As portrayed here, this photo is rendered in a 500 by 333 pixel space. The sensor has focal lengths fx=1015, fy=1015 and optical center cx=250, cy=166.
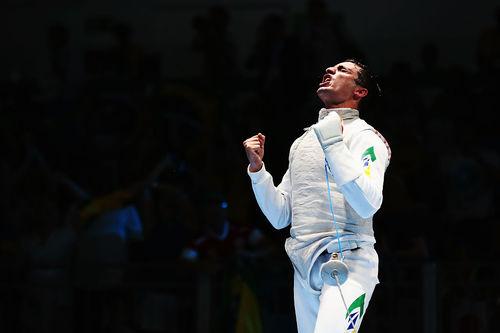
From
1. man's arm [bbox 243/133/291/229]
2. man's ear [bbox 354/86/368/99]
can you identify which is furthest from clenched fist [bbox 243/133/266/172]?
man's ear [bbox 354/86/368/99]

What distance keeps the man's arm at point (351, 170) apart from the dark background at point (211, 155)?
260 centimetres

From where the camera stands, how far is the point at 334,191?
13.5ft

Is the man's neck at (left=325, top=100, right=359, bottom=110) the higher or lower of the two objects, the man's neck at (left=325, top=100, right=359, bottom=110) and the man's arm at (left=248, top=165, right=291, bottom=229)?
the higher

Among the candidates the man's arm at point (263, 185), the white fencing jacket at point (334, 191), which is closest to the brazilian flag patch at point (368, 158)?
the white fencing jacket at point (334, 191)

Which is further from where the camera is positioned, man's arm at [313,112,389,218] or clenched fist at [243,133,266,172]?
clenched fist at [243,133,266,172]

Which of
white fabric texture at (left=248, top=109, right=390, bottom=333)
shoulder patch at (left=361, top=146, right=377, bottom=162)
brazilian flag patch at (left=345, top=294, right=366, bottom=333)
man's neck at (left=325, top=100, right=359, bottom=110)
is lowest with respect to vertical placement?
brazilian flag patch at (left=345, top=294, right=366, bottom=333)

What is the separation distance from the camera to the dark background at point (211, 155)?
6648 millimetres

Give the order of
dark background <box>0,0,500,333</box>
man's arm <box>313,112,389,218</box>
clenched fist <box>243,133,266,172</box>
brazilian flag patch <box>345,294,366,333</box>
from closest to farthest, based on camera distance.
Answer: man's arm <box>313,112,389,218</box>
brazilian flag patch <box>345,294,366,333</box>
clenched fist <box>243,133,266,172</box>
dark background <box>0,0,500,333</box>

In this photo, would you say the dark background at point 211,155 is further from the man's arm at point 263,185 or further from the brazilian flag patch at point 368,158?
the brazilian flag patch at point 368,158

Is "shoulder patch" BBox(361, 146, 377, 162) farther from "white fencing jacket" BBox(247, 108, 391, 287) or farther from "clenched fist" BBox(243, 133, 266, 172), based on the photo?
"clenched fist" BBox(243, 133, 266, 172)

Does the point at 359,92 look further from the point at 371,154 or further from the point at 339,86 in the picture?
the point at 371,154

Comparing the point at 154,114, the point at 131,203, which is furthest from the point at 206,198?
the point at 154,114

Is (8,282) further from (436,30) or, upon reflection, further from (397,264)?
(436,30)

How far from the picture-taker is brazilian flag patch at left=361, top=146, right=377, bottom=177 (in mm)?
3939
